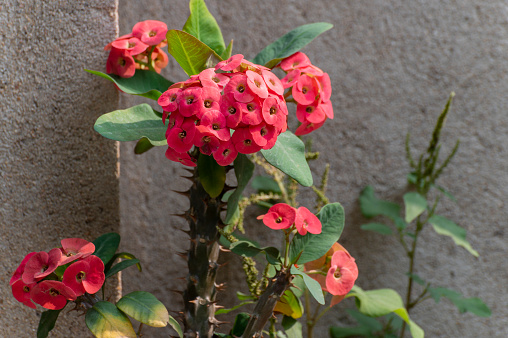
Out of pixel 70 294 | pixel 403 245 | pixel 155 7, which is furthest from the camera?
pixel 403 245

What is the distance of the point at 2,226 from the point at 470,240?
128 centimetres

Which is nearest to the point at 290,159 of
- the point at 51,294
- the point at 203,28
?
the point at 203,28

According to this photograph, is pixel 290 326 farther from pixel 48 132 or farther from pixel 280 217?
pixel 48 132

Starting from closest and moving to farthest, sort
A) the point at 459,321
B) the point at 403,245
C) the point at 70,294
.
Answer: the point at 70,294 → the point at 403,245 → the point at 459,321

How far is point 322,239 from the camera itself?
80 centimetres

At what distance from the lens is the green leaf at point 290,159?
0.69m

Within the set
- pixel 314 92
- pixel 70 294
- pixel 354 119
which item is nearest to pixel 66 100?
pixel 70 294

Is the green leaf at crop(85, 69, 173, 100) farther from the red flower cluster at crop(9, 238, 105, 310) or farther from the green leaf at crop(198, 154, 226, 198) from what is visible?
the red flower cluster at crop(9, 238, 105, 310)

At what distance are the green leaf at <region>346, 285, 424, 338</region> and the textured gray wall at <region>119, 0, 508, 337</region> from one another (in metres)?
0.23

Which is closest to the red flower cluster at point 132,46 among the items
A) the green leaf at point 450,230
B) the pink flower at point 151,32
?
the pink flower at point 151,32

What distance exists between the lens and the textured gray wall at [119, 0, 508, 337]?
110 cm

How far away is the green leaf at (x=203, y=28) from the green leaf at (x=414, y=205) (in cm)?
61

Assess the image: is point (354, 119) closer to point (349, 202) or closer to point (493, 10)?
point (349, 202)

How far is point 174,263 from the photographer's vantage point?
1.12 meters
